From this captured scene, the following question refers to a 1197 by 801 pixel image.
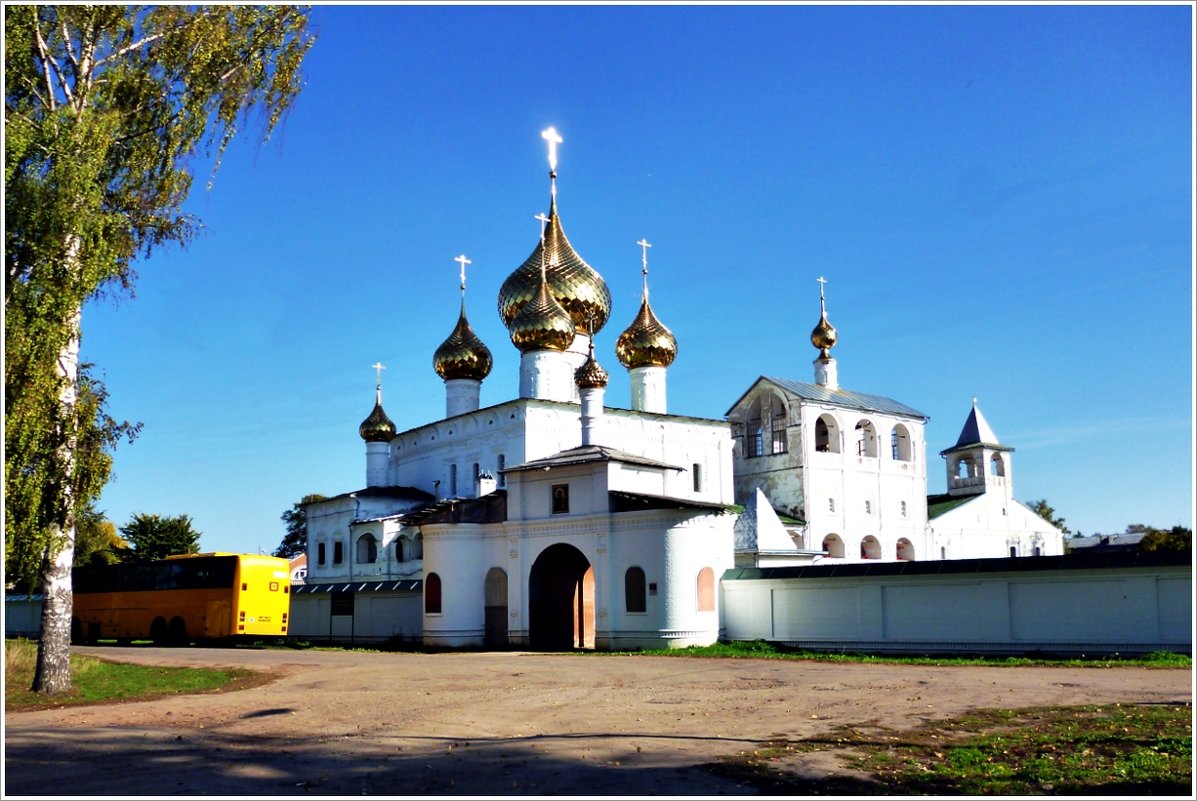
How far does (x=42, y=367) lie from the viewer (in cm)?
1422

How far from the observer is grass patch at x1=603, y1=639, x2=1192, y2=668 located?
66.2 feet

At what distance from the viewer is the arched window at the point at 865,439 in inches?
1892

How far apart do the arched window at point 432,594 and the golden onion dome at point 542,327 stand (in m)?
10.7

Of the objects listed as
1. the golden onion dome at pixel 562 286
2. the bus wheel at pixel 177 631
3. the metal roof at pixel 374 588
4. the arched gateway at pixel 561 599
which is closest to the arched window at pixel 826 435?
the golden onion dome at pixel 562 286

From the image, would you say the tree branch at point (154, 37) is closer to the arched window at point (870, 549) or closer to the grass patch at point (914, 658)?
the grass patch at point (914, 658)

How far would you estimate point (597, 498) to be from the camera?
92.9 feet

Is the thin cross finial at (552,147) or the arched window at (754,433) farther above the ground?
the thin cross finial at (552,147)

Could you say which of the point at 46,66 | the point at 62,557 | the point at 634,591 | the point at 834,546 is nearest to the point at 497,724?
the point at 62,557

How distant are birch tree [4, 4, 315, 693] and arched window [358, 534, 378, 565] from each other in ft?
79.0

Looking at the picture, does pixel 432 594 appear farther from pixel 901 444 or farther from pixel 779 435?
pixel 901 444

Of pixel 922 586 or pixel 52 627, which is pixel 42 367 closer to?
pixel 52 627

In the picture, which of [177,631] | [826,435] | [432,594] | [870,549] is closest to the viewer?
[432,594]

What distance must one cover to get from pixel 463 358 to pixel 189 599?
13.3 meters

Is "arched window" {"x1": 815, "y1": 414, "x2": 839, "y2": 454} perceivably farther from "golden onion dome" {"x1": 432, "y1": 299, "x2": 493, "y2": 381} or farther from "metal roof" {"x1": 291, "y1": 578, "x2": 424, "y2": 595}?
"metal roof" {"x1": 291, "y1": 578, "x2": 424, "y2": 595}
